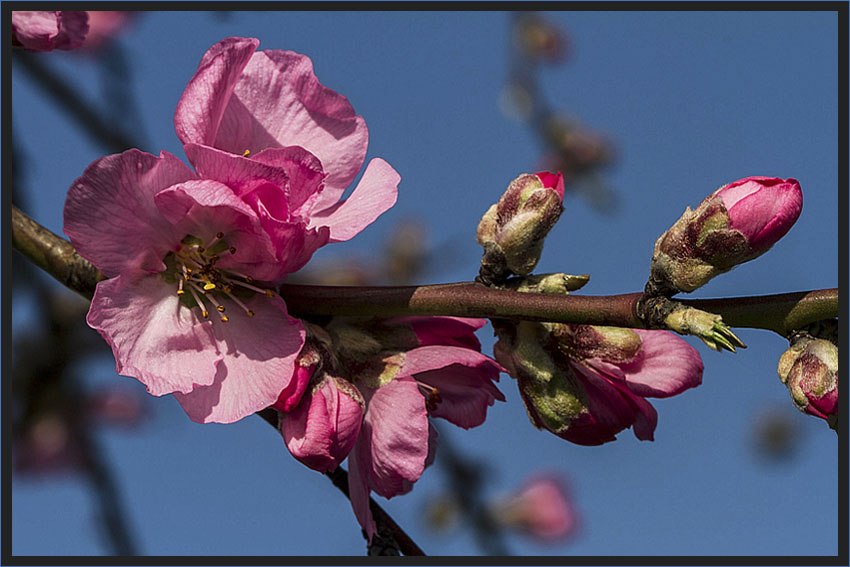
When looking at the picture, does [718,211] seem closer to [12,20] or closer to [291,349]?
[291,349]

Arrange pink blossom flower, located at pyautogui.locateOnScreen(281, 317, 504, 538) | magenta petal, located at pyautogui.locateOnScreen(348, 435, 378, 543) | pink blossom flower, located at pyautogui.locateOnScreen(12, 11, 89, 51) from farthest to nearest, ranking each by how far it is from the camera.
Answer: pink blossom flower, located at pyautogui.locateOnScreen(12, 11, 89, 51) → magenta petal, located at pyautogui.locateOnScreen(348, 435, 378, 543) → pink blossom flower, located at pyautogui.locateOnScreen(281, 317, 504, 538)

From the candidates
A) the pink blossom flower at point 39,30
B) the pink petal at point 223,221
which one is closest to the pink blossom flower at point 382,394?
the pink petal at point 223,221

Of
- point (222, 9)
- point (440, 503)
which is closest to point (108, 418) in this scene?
point (440, 503)

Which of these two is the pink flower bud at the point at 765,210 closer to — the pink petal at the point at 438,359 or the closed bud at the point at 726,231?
the closed bud at the point at 726,231

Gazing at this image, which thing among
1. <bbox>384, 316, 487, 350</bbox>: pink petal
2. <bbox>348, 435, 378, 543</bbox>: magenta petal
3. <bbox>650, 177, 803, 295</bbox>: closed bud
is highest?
<bbox>650, 177, 803, 295</bbox>: closed bud

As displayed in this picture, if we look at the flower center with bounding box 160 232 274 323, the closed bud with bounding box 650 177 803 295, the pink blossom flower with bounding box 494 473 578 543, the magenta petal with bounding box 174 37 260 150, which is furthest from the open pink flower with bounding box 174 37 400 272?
the pink blossom flower with bounding box 494 473 578 543

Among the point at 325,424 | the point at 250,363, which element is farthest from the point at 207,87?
the point at 325,424

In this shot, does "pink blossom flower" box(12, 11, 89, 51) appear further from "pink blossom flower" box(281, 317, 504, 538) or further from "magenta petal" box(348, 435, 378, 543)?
"magenta petal" box(348, 435, 378, 543)

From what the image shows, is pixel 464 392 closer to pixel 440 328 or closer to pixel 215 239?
pixel 440 328
